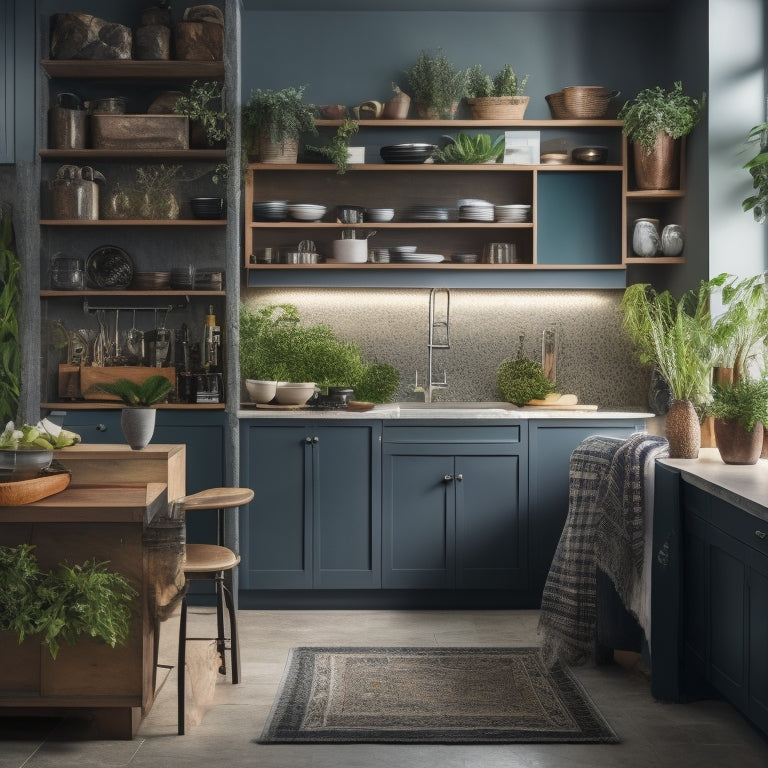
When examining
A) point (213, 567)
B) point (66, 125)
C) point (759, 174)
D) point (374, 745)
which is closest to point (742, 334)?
point (759, 174)

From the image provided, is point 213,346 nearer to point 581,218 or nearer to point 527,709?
point 581,218

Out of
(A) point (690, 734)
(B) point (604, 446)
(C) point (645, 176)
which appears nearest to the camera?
(A) point (690, 734)

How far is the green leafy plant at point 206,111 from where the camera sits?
4973 mm

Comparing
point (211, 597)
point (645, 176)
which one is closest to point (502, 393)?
point (645, 176)

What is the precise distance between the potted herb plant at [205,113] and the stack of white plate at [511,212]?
4.91 ft

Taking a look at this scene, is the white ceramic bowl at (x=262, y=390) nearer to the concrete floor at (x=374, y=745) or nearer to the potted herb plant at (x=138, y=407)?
the potted herb plant at (x=138, y=407)

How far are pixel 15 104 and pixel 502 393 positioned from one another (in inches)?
119

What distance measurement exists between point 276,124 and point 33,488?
264cm

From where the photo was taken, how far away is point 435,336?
18.3ft

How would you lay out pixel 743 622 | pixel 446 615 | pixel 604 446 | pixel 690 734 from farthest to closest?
pixel 446 615 → pixel 604 446 → pixel 690 734 → pixel 743 622

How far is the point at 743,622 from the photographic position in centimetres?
303

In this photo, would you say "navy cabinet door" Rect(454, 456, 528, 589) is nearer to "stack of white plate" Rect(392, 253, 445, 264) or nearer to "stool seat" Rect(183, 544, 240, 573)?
"stack of white plate" Rect(392, 253, 445, 264)

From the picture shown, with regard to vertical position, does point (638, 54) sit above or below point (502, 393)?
above

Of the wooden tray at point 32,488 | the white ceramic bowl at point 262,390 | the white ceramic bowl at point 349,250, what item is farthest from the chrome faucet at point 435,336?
the wooden tray at point 32,488
